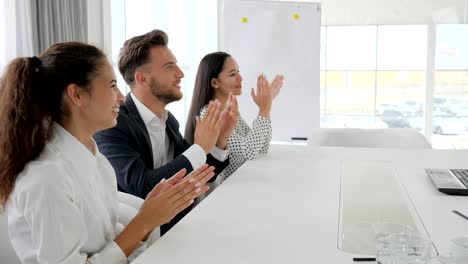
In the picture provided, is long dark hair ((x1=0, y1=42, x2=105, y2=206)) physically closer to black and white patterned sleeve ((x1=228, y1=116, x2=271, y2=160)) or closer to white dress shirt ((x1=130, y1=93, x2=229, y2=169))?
white dress shirt ((x1=130, y1=93, x2=229, y2=169))

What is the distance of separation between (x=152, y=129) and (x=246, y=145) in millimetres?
484

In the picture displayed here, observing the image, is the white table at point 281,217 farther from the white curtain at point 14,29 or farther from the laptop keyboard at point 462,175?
the white curtain at point 14,29

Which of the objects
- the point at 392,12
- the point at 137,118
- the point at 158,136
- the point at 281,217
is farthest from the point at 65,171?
the point at 392,12

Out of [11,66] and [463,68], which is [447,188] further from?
[463,68]

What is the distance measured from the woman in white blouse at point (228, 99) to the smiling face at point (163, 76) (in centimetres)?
31

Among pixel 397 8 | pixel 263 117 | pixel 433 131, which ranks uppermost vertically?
pixel 397 8

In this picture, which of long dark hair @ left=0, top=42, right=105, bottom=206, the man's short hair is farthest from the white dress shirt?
long dark hair @ left=0, top=42, right=105, bottom=206

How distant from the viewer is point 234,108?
82.8 inches

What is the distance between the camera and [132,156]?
1782mm

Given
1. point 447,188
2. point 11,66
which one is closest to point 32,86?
point 11,66

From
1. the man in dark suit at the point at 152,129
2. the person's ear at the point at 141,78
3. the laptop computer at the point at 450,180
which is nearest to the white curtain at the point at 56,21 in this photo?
the man in dark suit at the point at 152,129

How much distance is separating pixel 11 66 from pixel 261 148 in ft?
4.58

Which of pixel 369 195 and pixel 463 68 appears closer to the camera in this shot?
pixel 369 195

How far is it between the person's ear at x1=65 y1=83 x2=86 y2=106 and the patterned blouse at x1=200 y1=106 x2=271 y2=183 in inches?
42.0
